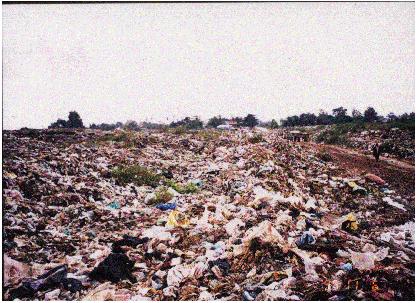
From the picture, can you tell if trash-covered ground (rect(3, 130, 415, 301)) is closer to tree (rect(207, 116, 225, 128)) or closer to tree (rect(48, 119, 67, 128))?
tree (rect(48, 119, 67, 128))

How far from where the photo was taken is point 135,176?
436 centimetres

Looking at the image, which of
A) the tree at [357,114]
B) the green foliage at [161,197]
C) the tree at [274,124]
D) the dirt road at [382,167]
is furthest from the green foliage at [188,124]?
the tree at [357,114]

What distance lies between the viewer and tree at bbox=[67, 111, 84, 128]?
165 inches

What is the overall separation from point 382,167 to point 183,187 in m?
3.51

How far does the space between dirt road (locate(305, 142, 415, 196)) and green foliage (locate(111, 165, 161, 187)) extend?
3247 millimetres

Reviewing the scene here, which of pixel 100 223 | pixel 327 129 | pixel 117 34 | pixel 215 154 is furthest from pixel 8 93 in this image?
pixel 327 129

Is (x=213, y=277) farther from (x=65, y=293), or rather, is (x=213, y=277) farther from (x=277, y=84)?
(x=277, y=84)

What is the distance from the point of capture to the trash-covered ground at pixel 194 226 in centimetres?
293

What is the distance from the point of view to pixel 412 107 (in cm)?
373

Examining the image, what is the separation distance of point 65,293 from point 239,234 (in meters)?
1.95

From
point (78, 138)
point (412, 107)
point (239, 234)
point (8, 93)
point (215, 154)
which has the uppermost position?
point (8, 93)

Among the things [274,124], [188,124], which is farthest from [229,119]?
[274,124]

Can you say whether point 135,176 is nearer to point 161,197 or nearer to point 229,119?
point 161,197

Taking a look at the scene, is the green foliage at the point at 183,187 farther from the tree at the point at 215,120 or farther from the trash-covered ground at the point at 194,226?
the tree at the point at 215,120
